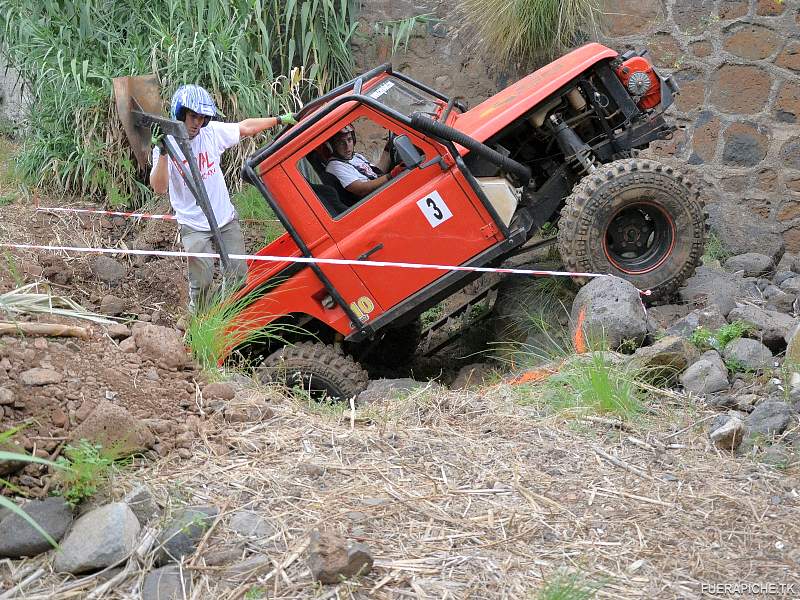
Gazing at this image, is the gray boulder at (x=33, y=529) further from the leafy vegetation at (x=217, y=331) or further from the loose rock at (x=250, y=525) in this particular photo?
the leafy vegetation at (x=217, y=331)

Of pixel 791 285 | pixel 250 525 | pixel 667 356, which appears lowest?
pixel 791 285

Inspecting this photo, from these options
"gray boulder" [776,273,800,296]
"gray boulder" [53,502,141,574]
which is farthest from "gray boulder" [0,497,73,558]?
"gray boulder" [776,273,800,296]

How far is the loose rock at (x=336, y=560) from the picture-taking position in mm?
2824

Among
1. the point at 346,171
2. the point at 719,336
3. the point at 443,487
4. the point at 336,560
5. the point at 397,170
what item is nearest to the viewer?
the point at 336,560

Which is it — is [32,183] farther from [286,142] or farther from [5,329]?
[5,329]

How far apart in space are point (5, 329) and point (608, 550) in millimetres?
2582

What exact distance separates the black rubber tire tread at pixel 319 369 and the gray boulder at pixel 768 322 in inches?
88.6

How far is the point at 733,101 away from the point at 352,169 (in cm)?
367

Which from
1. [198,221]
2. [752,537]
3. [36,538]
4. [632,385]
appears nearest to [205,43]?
[198,221]

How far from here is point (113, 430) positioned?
3426 millimetres

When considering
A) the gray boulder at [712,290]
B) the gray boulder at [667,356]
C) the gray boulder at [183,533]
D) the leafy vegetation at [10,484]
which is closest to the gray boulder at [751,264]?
the gray boulder at [712,290]

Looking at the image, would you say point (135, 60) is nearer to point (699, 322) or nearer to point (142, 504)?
point (699, 322)

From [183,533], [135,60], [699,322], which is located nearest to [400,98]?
[699,322]

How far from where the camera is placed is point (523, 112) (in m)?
5.64
